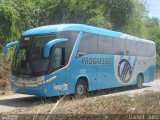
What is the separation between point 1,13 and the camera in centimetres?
2311

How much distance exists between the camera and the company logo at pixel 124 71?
19.3 meters

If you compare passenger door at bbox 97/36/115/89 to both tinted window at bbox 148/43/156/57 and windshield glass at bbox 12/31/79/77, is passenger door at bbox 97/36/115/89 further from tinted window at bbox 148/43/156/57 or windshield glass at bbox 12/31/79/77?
tinted window at bbox 148/43/156/57

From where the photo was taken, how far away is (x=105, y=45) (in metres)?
17.8

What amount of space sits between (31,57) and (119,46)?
19.9ft

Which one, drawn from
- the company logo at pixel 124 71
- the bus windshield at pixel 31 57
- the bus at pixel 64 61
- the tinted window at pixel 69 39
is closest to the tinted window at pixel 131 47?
the company logo at pixel 124 71

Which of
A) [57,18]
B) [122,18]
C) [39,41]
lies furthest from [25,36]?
[122,18]

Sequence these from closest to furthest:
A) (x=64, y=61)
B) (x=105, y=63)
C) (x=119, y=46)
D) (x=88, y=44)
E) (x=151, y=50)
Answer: (x=64, y=61) < (x=88, y=44) < (x=105, y=63) < (x=119, y=46) < (x=151, y=50)

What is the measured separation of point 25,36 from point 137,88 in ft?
28.6

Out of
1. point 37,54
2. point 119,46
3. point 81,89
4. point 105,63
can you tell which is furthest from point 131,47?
point 37,54

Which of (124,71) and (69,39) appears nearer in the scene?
(69,39)

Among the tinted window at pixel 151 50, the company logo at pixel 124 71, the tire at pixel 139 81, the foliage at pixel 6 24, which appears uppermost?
the foliage at pixel 6 24

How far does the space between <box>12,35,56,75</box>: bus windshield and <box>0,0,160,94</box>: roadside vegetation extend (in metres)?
5.53

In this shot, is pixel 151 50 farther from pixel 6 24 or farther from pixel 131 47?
pixel 6 24

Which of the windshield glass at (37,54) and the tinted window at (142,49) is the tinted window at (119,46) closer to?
the tinted window at (142,49)
